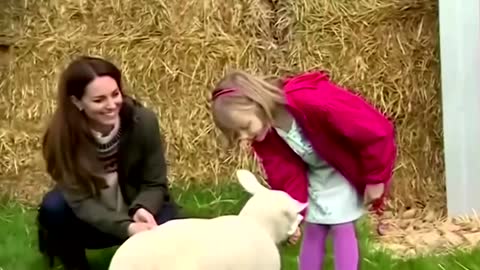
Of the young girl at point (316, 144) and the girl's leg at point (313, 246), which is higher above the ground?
the young girl at point (316, 144)

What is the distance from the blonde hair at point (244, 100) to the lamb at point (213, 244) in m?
0.32

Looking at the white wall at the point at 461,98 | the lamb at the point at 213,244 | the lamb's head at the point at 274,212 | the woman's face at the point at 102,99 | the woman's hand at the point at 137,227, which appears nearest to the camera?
the lamb at the point at 213,244

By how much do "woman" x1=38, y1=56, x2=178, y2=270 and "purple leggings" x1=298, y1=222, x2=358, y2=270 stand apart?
38 cm

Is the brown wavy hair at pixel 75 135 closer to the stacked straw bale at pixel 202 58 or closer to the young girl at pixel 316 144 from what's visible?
the young girl at pixel 316 144

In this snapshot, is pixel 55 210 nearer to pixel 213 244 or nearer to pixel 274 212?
pixel 274 212

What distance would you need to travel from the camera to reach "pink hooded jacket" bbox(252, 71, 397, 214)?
99.7 inches

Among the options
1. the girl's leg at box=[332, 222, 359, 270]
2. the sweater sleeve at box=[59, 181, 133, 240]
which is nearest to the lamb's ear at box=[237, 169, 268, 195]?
the girl's leg at box=[332, 222, 359, 270]

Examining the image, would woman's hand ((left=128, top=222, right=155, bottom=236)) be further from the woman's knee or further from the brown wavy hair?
the woman's knee

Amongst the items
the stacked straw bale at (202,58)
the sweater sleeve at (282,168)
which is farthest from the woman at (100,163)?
the stacked straw bale at (202,58)

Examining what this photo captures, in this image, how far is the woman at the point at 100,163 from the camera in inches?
108

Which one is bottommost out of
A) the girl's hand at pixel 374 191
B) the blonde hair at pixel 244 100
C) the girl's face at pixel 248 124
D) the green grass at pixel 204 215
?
the green grass at pixel 204 215

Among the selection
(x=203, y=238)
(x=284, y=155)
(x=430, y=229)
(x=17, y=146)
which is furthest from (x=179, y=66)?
(x=203, y=238)

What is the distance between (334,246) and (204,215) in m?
0.92

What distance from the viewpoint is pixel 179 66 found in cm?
399
